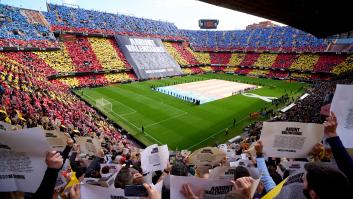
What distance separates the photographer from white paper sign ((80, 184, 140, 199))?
148 inches

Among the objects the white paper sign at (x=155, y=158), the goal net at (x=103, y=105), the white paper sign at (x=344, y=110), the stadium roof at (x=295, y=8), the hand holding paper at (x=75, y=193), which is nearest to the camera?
the hand holding paper at (x=75, y=193)

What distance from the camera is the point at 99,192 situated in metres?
3.82

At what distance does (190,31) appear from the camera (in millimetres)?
100438

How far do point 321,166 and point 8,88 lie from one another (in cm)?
2309

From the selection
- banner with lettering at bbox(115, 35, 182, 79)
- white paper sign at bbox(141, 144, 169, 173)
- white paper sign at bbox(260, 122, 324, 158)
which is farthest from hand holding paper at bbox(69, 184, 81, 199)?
banner with lettering at bbox(115, 35, 182, 79)

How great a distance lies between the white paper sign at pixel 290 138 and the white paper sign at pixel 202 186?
209cm

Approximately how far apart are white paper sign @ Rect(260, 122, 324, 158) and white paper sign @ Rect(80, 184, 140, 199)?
3.18 metres

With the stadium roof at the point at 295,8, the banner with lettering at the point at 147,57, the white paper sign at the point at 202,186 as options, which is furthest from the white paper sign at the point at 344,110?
the banner with lettering at the point at 147,57

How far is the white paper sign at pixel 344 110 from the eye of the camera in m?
4.62

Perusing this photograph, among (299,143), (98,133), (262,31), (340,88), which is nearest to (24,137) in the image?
(299,143)

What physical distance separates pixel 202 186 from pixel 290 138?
261 cm

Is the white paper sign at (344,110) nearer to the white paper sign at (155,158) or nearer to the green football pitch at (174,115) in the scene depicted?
the white paper sign at (155,158)

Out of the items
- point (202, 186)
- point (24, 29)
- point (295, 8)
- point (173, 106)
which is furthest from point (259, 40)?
point (202, 186)

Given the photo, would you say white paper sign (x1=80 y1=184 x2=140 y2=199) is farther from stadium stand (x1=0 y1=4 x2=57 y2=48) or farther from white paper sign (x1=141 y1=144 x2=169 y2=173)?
stadium stand (x1=0 y1=4 x2=57 y2=48)
